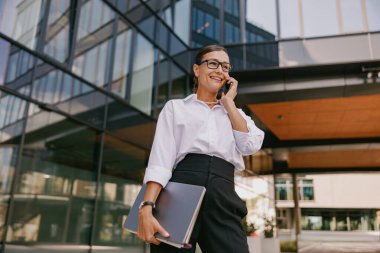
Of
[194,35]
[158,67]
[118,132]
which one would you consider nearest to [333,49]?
[194,35]

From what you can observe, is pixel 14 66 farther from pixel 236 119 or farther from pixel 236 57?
pixel 236 57

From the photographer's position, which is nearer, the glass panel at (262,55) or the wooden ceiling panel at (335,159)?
the glass panel at (262,55)

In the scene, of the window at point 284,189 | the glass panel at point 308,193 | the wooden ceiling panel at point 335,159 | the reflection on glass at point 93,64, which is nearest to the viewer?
the reflection on glass at point 93,64

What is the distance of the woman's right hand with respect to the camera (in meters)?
1.23

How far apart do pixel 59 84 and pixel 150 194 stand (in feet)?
16.9

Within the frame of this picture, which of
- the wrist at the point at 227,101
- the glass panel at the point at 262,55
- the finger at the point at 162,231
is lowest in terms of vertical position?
the finger at the point at 162,231

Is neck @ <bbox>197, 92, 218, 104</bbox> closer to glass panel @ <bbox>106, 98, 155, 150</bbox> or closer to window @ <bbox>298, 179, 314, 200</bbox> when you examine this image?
glass panel @ <bbox>106, 98, 155, 150</bbox>

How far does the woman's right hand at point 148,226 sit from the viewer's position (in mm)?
1232

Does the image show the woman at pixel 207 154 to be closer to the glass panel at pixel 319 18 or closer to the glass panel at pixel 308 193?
the glass panel at pixel 319 18

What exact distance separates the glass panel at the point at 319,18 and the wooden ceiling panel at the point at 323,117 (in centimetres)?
188

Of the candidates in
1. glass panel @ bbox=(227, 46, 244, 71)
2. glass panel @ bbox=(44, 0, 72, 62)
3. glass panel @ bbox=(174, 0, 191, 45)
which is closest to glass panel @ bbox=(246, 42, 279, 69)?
glass panel @ bbox=(227, 46, 244, 71)

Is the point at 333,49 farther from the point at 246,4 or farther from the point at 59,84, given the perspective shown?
the point at 59,84

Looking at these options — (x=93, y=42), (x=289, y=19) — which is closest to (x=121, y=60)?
(x=93, y=42)

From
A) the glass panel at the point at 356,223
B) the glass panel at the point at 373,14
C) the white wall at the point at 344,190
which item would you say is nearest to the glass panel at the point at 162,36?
the glass panel at the point at 373,14
